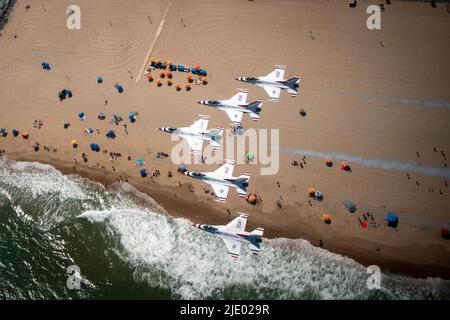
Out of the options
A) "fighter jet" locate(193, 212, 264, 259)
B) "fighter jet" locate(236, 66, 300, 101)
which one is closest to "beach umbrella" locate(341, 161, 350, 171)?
"fighter jet" locate(236, 66, 300, 101)

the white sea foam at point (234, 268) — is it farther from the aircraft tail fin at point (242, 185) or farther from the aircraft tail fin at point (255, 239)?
the aircraft tail fin at point (242, 185)

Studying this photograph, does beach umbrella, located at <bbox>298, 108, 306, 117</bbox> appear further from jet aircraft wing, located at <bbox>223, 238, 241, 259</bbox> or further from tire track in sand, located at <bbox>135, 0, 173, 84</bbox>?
tire track in sand, located at <bbox>135, 0, 173, 84</bbox>

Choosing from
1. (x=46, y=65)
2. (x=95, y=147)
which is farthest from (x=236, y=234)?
(x=46, y=65)

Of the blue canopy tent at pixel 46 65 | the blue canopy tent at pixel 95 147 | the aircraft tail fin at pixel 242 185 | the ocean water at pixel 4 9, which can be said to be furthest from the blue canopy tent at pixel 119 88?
the ocean water at pixel 4 9

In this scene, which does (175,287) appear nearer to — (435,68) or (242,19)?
(242,19)

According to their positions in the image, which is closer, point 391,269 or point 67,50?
point 391,269
